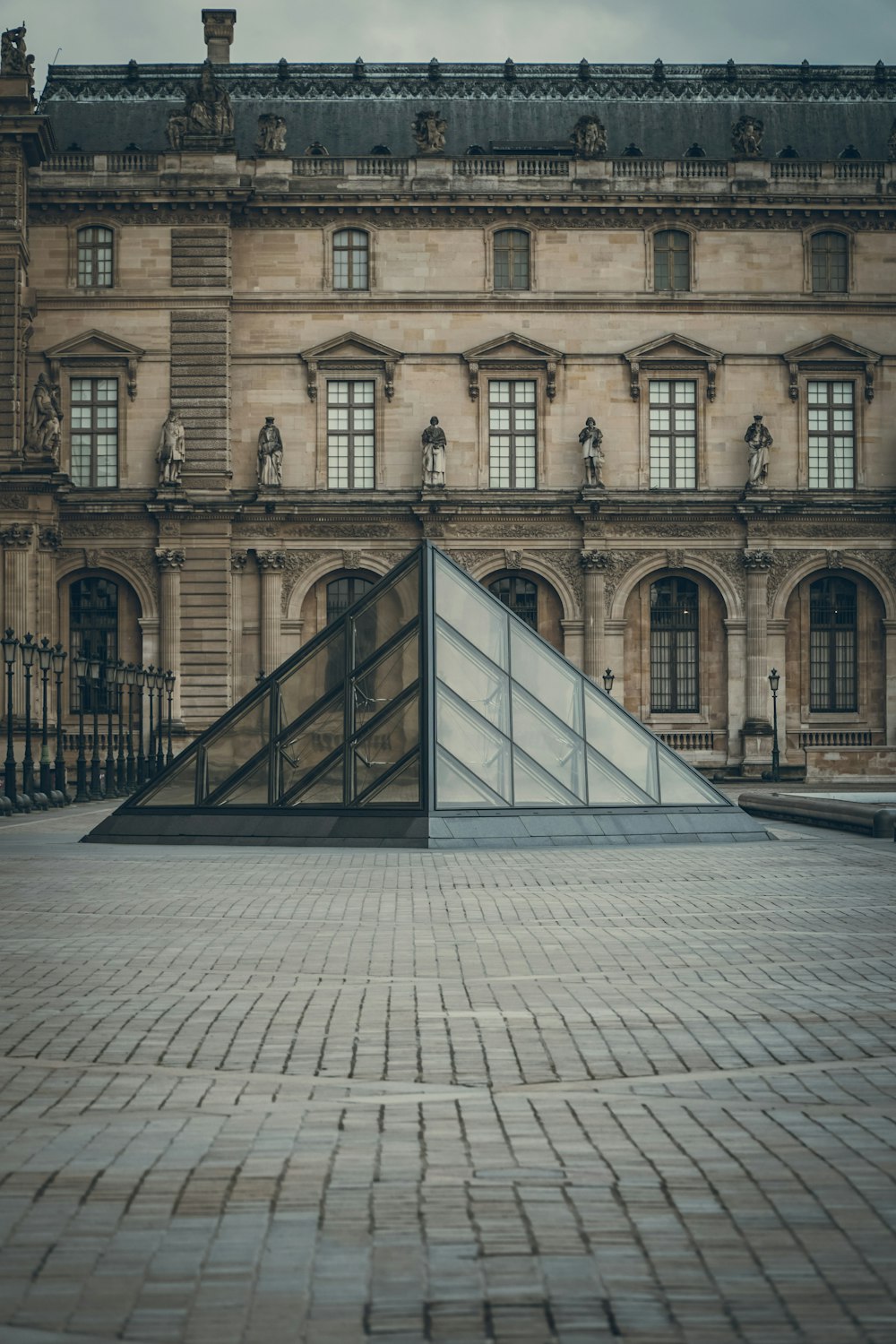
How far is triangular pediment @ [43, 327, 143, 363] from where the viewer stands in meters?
54.5

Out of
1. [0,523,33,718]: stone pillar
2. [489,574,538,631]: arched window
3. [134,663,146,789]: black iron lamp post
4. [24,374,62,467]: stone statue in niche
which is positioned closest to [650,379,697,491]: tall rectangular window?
[489,574,538,631]: arched window

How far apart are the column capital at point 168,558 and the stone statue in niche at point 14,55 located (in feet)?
45.2

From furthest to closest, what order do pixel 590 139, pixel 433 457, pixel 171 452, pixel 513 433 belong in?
pixel 513 433 → pixel 590 139 → pixel 433 457 → pixel 171 452

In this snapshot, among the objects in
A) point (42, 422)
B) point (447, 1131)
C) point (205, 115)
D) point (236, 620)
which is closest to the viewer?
point (447, 1131)

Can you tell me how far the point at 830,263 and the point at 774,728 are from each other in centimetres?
1428

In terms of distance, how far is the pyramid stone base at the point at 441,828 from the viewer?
23562 millimetres

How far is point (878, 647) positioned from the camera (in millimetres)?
55531

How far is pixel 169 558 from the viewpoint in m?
53.7

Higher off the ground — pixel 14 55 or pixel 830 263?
pixel 14 55

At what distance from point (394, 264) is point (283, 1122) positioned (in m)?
50.2

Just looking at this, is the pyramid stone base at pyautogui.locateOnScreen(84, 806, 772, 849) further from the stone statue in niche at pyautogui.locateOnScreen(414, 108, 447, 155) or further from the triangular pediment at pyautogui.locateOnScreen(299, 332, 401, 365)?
the stone statue in niche at pyautogui.locateOnScreen(414, 108, 447, 155)

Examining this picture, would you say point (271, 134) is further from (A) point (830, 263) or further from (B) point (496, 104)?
(A) point (830, 263)

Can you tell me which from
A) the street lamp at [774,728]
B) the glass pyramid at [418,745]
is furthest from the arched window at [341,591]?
the glass pyramid at [418,745]

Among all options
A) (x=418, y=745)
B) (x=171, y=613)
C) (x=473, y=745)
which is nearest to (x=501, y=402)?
(x=171, y=613)
